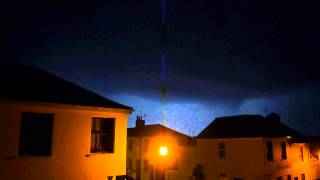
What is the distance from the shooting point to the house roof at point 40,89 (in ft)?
38.8

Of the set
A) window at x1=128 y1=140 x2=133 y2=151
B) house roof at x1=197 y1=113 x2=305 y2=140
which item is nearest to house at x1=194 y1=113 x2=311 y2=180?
house roof at x1=197 y1=113 x2=305 y2=140

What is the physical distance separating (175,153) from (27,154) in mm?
29766

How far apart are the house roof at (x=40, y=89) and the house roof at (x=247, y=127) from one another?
20.0 meters

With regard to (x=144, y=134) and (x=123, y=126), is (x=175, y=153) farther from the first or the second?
(x=123, y=126)

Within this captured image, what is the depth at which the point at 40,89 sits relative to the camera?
13.0 m

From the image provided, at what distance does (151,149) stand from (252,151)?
55.0 feet

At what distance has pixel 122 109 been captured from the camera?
1433 cm

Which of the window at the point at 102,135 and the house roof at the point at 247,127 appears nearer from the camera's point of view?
the window at the point at 102,135

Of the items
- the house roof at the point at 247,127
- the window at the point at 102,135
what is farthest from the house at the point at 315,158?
the window at the point at 102,135

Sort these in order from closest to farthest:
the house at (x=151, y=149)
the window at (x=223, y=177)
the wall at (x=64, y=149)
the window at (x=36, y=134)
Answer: the wall at (x=64, y=149)
the window at (x=36, y=134)
the window at (x=223, y=177)
the house at (x=151, y=149)

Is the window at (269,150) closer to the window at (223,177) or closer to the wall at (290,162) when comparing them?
the wall at (290,162)

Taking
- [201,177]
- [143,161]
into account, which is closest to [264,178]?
[201,177]

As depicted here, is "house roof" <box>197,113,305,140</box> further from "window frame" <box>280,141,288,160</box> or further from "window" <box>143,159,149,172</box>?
"window" <box>143,159,149,172</box>

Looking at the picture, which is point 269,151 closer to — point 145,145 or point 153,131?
point 153,131
